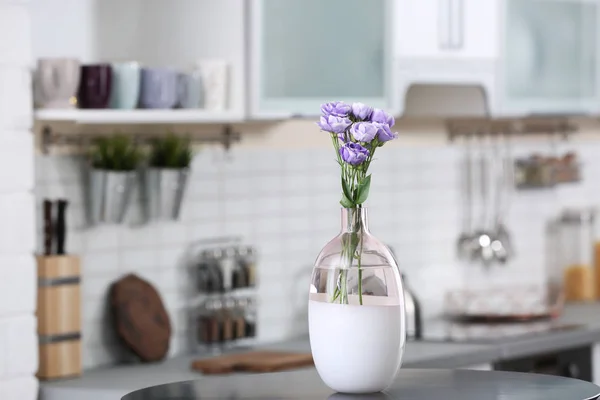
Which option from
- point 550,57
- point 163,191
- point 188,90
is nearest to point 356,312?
point 188,90

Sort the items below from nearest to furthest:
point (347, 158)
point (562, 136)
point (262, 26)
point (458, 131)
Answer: point (347, 158)
point (262, 26)
point (458, 131)
point (562, 136)

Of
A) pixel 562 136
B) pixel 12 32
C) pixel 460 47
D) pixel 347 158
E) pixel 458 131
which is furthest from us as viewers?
pixel 562 136

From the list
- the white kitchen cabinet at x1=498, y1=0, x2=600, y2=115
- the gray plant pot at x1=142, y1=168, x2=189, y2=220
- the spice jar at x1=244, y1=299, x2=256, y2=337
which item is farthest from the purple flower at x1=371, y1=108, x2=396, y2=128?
the white kitchen cabinet at x1=498, y1=0, x2=600, y2=115

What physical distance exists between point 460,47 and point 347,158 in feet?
6.80

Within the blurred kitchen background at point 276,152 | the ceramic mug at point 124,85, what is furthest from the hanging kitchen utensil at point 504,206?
the ceramic mug at point 124,85

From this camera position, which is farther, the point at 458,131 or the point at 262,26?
the point at 458,131

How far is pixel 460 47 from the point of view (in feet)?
13.9

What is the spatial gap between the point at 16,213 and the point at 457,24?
1741mm

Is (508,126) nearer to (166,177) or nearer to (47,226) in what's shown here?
(166,177)

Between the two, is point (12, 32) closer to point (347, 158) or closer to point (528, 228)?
point (347, 158)

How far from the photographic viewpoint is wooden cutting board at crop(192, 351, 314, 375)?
3.52 m

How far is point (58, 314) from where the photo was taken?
3.36 meters

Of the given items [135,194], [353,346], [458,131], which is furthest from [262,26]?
[353,346]

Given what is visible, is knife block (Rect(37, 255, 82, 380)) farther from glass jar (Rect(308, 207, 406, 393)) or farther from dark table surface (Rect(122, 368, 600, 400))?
glass jar (Rect(308, 207, 406, 393))
